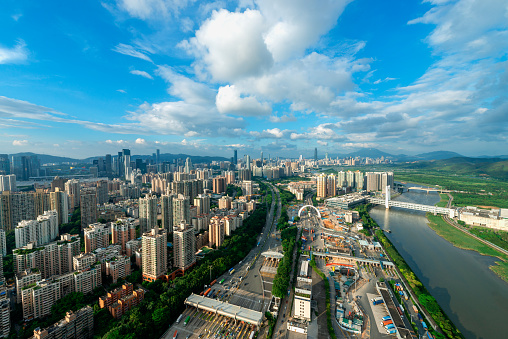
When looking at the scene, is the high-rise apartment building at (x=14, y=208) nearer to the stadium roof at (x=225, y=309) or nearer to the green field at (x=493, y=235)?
the stadium roof at (x=225, y=309)

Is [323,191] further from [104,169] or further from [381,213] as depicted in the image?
[104,169]

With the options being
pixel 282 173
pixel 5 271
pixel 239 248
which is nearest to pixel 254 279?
pixel 239 248

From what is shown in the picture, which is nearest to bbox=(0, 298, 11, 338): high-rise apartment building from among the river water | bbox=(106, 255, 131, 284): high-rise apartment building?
bbox=(106, 255, 131, 284): high-rise apartment building

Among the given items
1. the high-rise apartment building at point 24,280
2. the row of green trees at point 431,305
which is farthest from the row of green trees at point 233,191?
the high-rise apartment building at point 24,280

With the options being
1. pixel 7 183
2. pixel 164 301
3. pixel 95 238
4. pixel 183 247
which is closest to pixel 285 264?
pixel 183 247

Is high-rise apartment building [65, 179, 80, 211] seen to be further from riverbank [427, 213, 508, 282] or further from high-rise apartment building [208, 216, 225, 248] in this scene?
riverbank [427, 213, 508, 282]

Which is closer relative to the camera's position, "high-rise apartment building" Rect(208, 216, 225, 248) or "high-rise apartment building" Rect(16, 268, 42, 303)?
"high-rise apartment building" Rect(16, 268, 42, 303)

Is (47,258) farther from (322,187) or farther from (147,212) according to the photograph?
(322,187)
